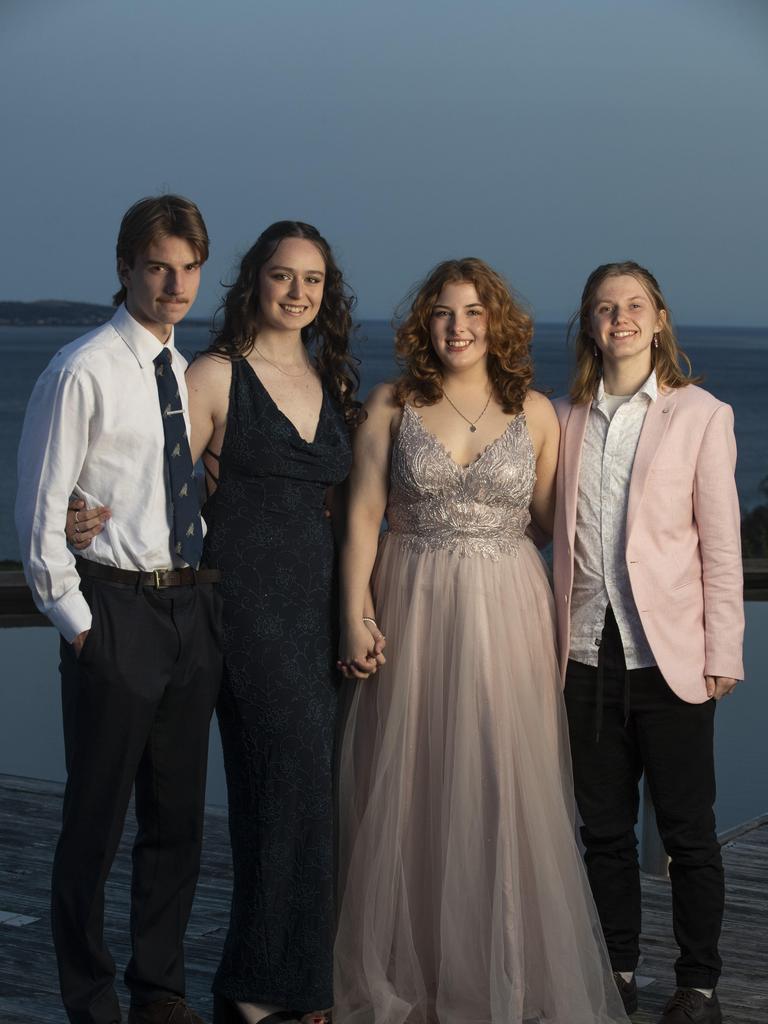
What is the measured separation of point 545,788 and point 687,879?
1.16 feet

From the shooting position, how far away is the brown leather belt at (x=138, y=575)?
250 centimetres

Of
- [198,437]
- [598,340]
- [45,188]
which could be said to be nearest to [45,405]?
[198,437]

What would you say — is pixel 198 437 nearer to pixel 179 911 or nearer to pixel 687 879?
pixel 179 911

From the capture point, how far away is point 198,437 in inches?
109

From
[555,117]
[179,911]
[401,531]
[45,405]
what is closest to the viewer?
[45,405]

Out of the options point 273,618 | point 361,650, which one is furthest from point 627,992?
point 273,618

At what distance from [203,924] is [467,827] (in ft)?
3.35

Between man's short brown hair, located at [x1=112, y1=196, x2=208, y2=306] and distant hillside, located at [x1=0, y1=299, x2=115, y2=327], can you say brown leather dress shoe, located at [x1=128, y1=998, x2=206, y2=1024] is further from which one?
distant hillside, located at [x1=0, y1=299, x2=115, y2=327]

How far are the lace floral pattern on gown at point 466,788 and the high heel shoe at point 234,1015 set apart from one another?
0.11 metres

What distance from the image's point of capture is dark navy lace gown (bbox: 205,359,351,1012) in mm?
2768

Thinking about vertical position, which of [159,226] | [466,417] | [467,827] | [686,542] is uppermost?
[159,226]

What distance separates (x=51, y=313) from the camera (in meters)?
24.7

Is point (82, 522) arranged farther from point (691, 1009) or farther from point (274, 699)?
point (691, 1009)

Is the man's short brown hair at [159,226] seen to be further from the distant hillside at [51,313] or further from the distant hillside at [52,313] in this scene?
the distant hillside at [52,313]
